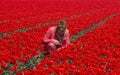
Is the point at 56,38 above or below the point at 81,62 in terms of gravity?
above

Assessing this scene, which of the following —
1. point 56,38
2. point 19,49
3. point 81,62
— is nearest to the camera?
point 81,62

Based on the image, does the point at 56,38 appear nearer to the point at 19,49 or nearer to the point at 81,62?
the point at 19,49

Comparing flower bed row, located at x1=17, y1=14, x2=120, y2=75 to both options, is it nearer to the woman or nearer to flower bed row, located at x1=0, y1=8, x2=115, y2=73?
the woman

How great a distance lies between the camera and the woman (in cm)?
1025

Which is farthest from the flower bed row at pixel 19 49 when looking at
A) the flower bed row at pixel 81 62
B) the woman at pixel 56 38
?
the flower bed row at pixel 81 62

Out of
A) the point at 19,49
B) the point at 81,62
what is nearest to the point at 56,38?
the point at 19,49

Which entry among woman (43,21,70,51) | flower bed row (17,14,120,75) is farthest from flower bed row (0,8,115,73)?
flower bed row (17,14,120,75)

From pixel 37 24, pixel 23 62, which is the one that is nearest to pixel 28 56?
pixel 23 62

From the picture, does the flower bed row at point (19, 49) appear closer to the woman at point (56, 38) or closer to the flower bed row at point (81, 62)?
the woman at point (56, 38)

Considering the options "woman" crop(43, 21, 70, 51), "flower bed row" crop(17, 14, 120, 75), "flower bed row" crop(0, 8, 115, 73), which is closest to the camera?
"flower bed row" crop(17, 14, 120, 75)

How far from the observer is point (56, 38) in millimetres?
10742

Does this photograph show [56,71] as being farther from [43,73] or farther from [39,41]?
[39,41]

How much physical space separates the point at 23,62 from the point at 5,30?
7125 mm

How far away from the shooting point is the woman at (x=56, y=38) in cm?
1025
